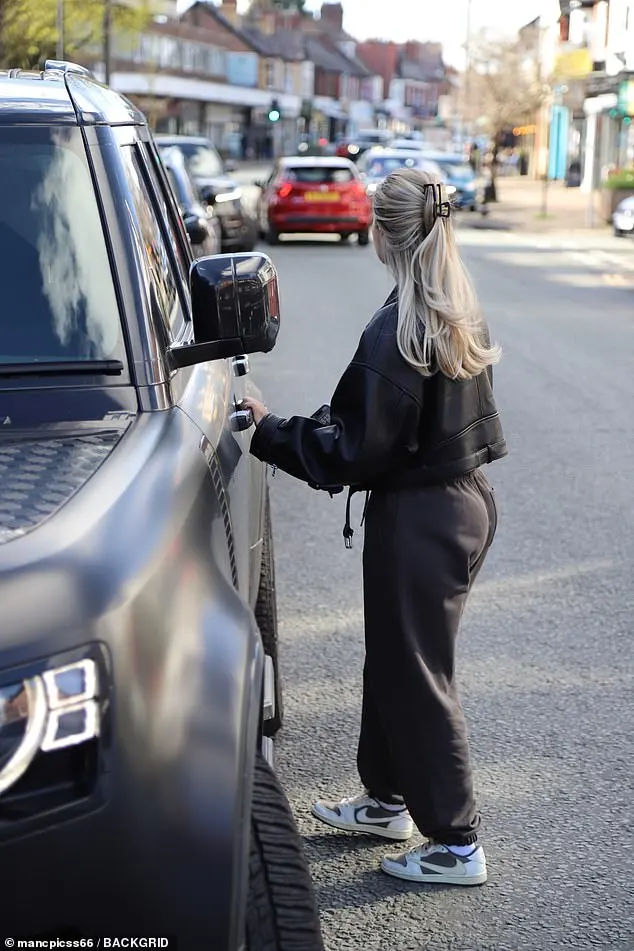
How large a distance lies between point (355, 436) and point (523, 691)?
1.98 metres

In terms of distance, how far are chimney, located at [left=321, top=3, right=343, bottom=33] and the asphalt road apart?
15099 cm

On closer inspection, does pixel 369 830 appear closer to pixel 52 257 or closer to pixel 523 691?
pixel 523 691

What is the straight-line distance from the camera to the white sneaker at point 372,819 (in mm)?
3818

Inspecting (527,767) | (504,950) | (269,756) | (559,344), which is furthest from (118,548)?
(559,344)

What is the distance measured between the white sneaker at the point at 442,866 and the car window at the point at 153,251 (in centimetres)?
147

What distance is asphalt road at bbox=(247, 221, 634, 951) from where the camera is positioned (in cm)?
347

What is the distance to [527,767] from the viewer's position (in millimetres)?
4289

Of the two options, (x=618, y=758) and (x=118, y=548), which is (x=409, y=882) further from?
(x=118, y=548)

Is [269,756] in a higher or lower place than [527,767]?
higher

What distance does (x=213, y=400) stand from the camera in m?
3.34

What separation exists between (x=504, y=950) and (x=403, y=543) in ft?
3.21

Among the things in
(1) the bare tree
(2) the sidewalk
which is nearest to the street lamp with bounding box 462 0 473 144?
(1) the bare tree

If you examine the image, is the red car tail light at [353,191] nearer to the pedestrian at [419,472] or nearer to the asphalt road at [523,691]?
the asphalt road at [523,691]

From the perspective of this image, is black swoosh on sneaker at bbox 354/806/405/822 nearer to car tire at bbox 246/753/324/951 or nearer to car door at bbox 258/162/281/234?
car tire at bbox 246/753/324/951
